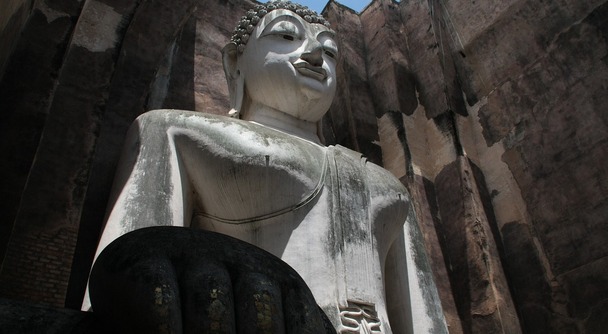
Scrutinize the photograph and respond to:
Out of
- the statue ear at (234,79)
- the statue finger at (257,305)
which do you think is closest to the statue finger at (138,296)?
the statue finger at (257,305)

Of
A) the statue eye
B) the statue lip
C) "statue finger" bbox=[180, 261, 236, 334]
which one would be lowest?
"statue finger" bbox=[180, 261, 236, 334]

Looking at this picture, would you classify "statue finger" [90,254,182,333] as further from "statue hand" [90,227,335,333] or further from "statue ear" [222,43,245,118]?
"statue ear" [222,43,245,118]

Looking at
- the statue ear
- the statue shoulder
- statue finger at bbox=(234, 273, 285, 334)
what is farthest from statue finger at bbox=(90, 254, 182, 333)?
the statue ear

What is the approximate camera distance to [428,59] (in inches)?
281

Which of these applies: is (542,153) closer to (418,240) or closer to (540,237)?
(540,237)

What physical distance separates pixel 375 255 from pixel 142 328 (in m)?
2.03

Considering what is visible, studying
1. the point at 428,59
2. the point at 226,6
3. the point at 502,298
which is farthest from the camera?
the point at 428,59

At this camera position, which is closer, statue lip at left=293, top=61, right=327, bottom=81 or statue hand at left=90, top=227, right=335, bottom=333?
statue hand at left=90, top=227, right=335, bottom=333

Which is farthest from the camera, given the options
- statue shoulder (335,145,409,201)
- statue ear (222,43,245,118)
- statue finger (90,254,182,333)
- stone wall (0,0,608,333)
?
statue ear (222,43,245,118)

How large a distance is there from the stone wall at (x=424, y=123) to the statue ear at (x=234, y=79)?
42 centimetres

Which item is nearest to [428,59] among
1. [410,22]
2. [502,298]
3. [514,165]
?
[410,22]

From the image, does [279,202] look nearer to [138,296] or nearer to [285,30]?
[285,30]

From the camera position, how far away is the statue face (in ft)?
12.9

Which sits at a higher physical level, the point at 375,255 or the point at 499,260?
the point at 499,260
